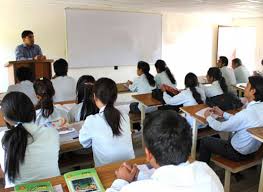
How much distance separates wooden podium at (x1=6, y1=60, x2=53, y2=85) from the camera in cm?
402

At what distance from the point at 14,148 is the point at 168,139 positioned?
0.91 meters

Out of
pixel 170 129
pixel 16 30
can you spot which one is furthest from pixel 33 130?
pixel 16 30

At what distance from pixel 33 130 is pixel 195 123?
6.13 feet

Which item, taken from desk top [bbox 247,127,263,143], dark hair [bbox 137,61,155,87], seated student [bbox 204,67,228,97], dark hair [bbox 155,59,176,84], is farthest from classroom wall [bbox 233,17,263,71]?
desk top [bbox 247,127,263,143]

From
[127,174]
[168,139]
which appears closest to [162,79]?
[127,174]

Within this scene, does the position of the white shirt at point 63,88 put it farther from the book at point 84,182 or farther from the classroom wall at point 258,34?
the classroom wall at point 258,34

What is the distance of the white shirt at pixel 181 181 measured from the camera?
101 cm

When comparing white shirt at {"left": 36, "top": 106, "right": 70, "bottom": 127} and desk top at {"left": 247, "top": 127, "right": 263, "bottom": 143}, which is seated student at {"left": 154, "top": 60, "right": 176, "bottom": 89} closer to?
white shirt at {"left": 36, "top": 106, "right": 70, "bottom": 127}

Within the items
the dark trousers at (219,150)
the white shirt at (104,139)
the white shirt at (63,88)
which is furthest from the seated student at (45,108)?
the dark trousers at (219,150)

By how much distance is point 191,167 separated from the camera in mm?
1054

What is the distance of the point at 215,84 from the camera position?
12.9ft

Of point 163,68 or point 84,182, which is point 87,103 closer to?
point 84,182

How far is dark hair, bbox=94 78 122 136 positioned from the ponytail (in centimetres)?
57

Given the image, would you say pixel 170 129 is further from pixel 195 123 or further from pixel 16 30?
pixel 16 30
